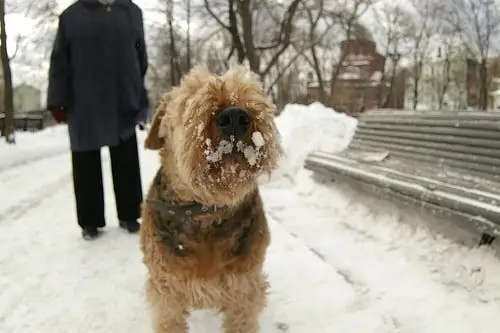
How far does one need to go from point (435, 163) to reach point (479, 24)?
128ft

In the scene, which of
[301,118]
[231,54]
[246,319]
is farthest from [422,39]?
[246,319]

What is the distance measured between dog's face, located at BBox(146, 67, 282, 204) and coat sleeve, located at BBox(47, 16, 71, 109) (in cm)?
233

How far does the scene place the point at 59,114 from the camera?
15.4ft

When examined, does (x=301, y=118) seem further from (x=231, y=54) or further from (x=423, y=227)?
(x=231, y=54)

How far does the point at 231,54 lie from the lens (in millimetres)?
27734

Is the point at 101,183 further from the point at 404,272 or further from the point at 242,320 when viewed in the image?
the point at 404,272

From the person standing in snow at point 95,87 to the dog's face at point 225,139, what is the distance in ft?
7.41

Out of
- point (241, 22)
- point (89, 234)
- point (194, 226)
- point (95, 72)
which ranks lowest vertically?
point (89, 234)

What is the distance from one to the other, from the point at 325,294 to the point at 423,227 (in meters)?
1.40

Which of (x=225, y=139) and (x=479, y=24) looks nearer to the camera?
(x=225, y=139)

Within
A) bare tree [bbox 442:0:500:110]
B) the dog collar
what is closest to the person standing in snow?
the dog collar

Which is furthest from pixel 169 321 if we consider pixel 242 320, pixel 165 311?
pixel 242 320

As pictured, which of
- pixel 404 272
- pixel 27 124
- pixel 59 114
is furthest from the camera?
pixel 27 124

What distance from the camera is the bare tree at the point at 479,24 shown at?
39312 mm
